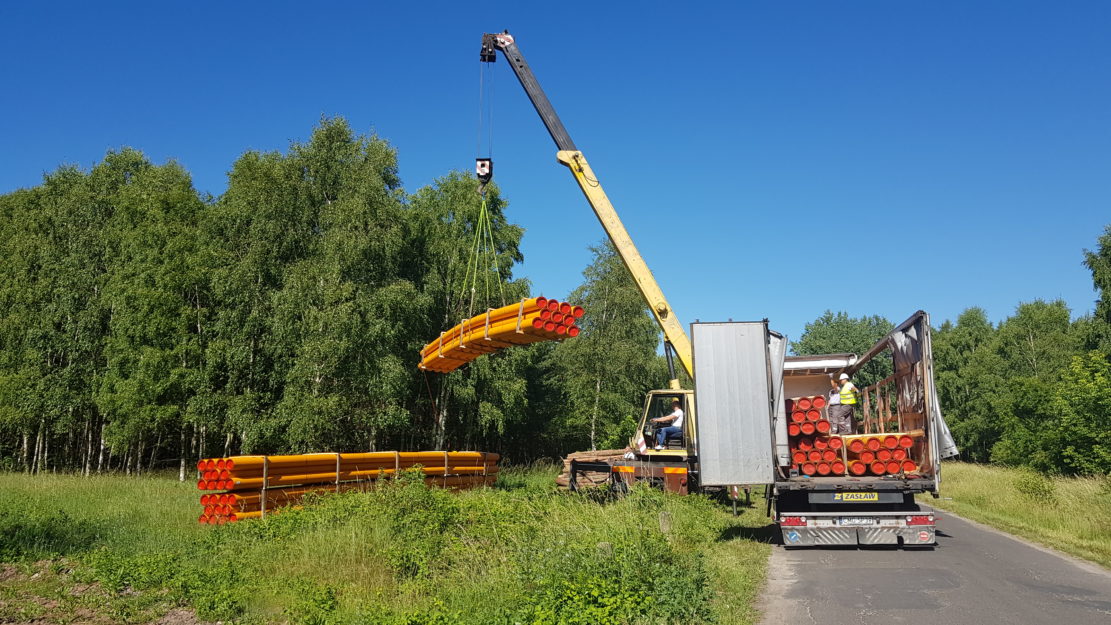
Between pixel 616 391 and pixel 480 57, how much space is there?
2353 centimetres

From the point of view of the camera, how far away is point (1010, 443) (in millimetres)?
42031

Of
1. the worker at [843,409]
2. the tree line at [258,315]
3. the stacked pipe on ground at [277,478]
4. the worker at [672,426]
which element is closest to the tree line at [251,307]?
the tree line at [258,315]

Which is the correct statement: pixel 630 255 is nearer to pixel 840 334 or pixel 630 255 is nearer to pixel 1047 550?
pixel 1047 550

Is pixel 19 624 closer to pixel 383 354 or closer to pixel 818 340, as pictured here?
pixel 383 354

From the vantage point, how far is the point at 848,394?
12961 millimetres

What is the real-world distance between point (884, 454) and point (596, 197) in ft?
29.5

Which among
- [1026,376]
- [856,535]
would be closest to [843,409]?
[856,535]

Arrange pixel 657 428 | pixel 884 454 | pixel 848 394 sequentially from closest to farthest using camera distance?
pixel 884 454 → pixel 848 394 → pixel 657 428

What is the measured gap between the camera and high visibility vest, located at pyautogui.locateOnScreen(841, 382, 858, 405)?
12.9 m

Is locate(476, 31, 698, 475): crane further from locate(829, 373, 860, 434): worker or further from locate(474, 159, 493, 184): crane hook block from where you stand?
locate(829, 373, 860, 434): worker

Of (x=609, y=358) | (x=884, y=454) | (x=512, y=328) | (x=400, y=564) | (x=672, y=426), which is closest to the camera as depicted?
(x=400, y=564)

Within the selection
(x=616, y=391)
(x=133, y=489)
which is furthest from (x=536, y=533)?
(x=616, y=391)

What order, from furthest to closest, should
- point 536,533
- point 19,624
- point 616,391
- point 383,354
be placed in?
point 616,391, point 383,354, point 536,533, point 19,624

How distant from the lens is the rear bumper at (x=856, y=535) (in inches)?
424
